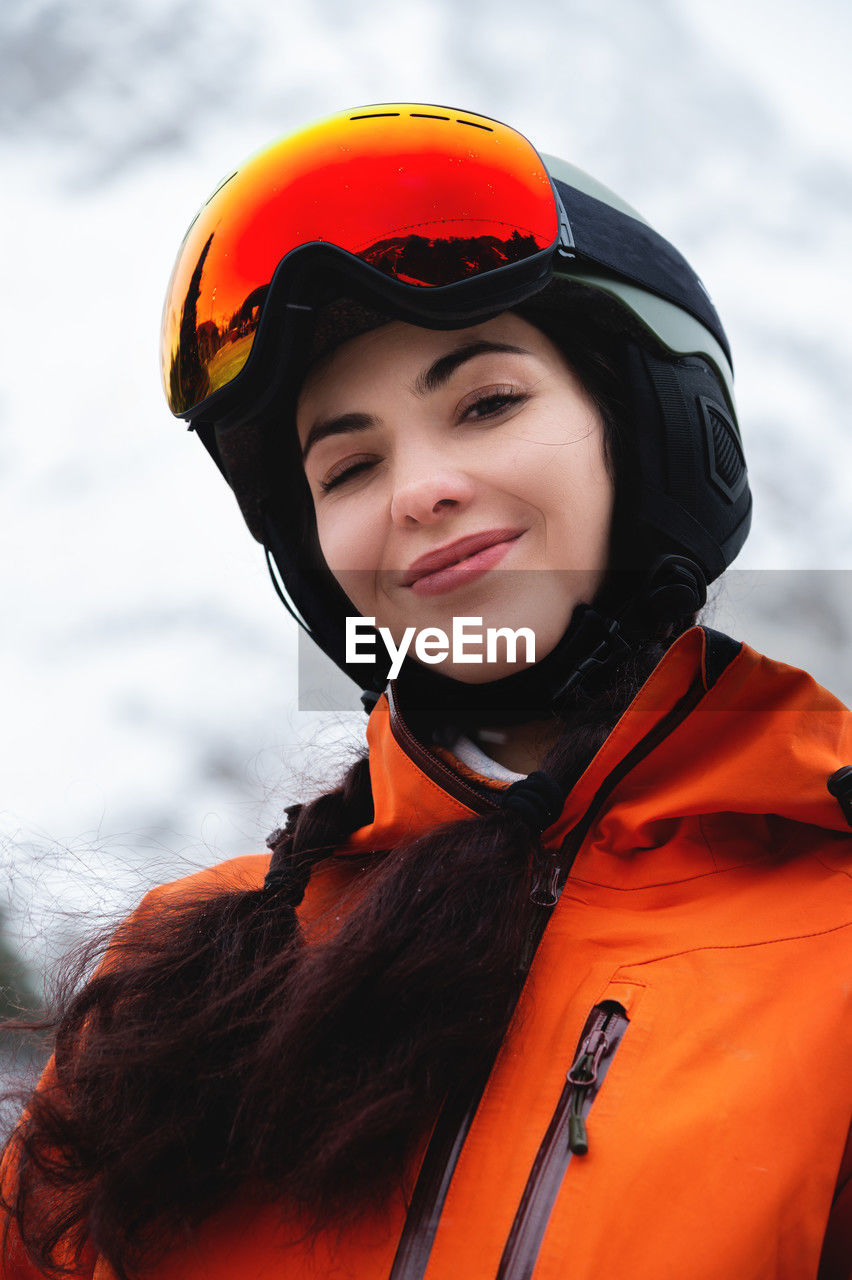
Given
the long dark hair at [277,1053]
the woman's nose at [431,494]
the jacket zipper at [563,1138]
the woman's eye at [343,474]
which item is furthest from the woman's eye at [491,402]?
the jacket zipper at [563,1138]

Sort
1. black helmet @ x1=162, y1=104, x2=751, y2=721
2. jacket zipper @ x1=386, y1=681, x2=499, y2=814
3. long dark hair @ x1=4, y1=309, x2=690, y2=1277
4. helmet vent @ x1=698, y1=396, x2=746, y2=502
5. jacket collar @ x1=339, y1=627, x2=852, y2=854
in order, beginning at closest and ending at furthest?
long dark hair @ x1=4, y1=309, x2=690, y2=1277 < jacket collar @ x1=339, y1=627, x2=852, y2=854 < jacket zipper @ x1=386, y1=681, x2=499, y2=814 < black helmet @ x1=162, y1=104, x2=751, y2=721 < helmet vent @ x1=698, y1=396, x2=746, y2=502

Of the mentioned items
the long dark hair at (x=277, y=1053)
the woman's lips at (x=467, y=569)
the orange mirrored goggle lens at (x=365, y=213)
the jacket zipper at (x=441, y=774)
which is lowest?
the long dark hair at (x=277, y=1053)

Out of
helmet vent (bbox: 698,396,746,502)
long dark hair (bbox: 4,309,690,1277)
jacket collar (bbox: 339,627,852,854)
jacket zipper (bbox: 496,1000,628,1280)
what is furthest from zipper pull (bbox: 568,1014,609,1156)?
helmet vent (bbox: 698,396,746,502)

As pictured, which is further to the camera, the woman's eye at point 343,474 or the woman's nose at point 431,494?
the woman's eye at point 343,474

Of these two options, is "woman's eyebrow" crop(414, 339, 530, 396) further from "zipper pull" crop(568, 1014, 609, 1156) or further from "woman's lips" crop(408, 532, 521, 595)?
"zipper pull" crop(568, 1014, 609, 1156)

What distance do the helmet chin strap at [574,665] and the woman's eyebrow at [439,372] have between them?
0.43m

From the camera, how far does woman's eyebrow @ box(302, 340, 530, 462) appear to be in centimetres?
160

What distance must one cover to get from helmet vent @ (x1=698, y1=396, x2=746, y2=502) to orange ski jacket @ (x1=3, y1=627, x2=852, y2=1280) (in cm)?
65

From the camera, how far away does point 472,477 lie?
61.4 inches

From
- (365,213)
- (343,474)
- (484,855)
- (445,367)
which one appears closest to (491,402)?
(445,367)

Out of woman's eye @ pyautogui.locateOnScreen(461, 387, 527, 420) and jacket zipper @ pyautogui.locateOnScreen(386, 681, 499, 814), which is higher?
woman's eye @ pyautogui.locateOnScreen(461, 387, 527, 420)

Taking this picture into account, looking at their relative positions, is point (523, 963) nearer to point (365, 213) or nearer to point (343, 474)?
point (343, 474)

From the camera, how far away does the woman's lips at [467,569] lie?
156cm
